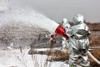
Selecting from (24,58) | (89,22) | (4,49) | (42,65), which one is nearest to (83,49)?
(42,65)

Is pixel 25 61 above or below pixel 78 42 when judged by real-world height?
below

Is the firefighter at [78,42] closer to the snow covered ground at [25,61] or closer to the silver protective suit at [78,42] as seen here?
the silver protective suit at [78,42]

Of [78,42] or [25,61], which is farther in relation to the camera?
[25,61]

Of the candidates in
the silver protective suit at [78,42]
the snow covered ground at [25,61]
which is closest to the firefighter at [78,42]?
the silver protective suit at [78,42]

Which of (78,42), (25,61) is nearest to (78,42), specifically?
(78,42)

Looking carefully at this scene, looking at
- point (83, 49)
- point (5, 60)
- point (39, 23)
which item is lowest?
point (5, 60)

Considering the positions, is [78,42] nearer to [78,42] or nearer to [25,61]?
[78,42]

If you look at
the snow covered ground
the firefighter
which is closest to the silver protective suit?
the firefighter

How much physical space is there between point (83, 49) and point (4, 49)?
467cm

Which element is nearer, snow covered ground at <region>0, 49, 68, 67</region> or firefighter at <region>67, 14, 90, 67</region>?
firefighter at <region>67, 14, 90, 67</region>

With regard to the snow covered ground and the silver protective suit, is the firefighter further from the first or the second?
the snow covered ground

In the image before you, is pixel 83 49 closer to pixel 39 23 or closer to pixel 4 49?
pixel 39 23

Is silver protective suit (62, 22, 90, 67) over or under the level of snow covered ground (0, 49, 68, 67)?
over

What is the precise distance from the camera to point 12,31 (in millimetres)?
10148
